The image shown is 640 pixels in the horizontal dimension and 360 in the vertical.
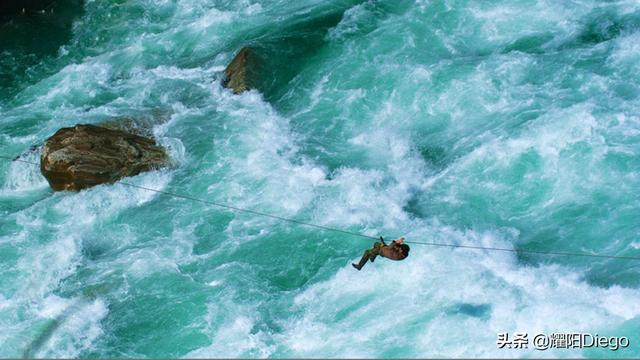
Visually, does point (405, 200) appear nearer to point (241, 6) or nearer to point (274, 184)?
point (274, 184)

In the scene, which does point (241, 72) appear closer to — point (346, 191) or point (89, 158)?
point (89, 158)

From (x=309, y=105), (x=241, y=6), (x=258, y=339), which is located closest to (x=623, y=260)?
(x=258, y=339)

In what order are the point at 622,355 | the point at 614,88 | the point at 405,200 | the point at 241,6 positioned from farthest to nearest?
the point at 241,6 → the point at 614,88 → the point at 405,200 → the point at 622,355

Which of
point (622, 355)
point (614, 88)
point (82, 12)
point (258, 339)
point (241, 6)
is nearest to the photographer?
point (622, 355)

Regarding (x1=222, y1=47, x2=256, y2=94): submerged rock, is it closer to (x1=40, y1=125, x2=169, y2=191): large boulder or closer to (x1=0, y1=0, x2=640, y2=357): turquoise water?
(x1=0, y1=0, x2=640, y2=357): turquoise water

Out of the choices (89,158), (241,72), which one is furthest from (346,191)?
(89,158)
